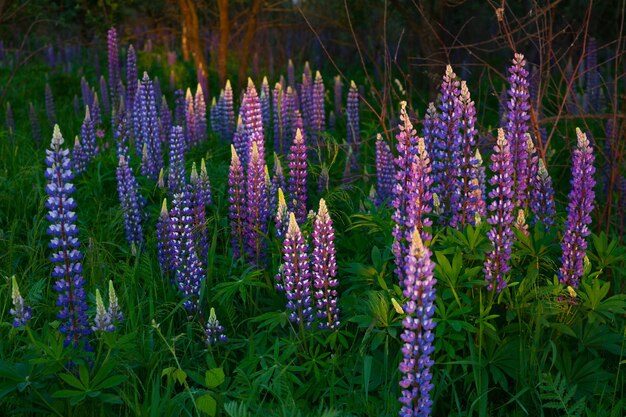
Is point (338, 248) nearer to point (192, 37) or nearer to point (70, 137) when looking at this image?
point (70, 137)

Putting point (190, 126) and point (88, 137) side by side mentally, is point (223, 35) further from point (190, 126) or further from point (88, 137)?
point (88, 137)

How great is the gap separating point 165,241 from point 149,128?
79.3 inches

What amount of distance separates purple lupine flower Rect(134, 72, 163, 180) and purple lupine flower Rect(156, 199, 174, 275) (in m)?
1.36

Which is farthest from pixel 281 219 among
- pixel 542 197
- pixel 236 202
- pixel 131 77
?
pixel 131 77

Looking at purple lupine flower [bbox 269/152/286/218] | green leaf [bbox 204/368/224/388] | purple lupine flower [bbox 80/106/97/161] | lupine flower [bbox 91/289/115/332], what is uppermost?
purple lupine flower [bbox 80/106/97/161]

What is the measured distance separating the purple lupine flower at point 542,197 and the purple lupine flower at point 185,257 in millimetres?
Answer: 1907

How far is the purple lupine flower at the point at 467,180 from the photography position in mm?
3820

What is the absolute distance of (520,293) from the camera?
11.9 feet

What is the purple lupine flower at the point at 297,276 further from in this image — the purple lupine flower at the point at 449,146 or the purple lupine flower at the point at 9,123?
the purple lupine flower at the point at 9,123

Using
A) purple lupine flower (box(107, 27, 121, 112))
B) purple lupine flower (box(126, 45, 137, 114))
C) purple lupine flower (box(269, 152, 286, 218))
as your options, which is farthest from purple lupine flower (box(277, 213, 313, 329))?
purple lupine flower (box(107, 27, 121, 112))

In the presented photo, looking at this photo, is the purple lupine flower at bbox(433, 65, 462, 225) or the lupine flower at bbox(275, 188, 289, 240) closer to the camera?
the purple lupine flower at bbox(433, 65, 462, 225)

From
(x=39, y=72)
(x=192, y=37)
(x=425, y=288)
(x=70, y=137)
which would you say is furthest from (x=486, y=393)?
(x=39, y=72)

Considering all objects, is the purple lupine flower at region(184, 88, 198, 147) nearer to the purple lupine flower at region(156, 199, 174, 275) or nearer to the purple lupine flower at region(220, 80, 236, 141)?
the purple lupine flower at region(220, 80, 236, 141)

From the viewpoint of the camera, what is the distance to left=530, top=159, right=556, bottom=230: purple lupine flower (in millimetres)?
4180
